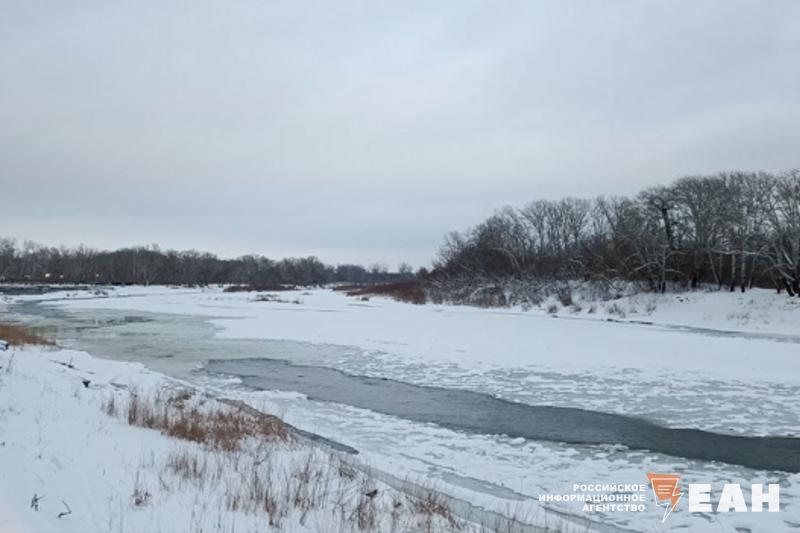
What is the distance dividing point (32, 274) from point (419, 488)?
570ft

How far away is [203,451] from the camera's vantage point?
7930 millimetres

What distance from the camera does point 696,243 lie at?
47.8 metres

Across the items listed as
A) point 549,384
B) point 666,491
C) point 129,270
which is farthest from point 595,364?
point 129,270

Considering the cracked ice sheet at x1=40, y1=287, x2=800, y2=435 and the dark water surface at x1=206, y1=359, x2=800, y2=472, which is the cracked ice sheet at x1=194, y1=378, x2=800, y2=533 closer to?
the dark water surface at x1=206, y1=359, x2=800, y2=472

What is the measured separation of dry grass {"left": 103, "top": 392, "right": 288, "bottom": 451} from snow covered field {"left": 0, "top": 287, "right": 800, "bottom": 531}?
1157 mm

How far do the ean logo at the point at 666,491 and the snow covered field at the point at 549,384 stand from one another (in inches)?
6.8

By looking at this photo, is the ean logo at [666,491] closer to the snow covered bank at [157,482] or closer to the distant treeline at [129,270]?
the snow covered bank at [157,482]

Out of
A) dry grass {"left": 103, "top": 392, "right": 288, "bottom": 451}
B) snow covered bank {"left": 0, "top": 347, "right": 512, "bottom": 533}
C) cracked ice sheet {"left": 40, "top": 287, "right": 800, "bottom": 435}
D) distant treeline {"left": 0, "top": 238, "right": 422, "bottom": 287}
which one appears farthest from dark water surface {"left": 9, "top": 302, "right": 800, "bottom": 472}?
distant treeline {"left": 0, "top": 238, "right": 422, "bottom": 287}

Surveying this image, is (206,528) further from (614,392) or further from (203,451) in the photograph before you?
(614,392)

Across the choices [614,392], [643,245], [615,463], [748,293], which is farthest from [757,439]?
[643,245]

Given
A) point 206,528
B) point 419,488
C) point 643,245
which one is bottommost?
point 419,488

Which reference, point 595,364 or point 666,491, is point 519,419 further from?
point 595,364

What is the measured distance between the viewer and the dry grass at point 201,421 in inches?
348

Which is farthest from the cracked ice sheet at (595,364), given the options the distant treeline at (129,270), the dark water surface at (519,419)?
the distant treeline at (129,270)
